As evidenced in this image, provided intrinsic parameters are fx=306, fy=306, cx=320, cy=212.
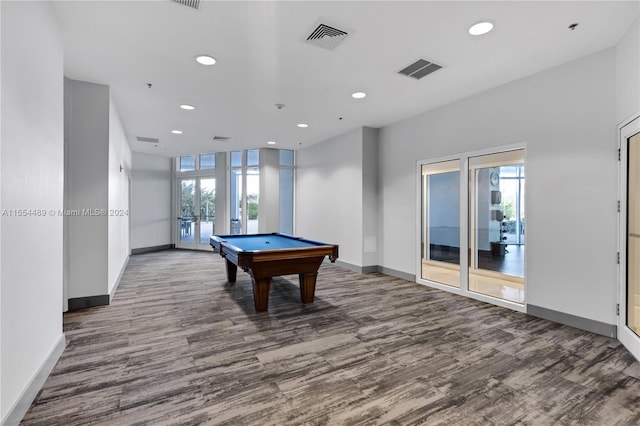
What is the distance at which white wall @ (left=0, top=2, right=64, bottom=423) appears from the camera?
174 centimetres

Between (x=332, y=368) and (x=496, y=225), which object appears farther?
(x=496, y=225)

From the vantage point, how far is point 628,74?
9.18 feet

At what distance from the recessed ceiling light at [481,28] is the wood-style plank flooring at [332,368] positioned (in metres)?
2.91

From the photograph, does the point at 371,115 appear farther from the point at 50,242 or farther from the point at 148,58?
the point at 50,242

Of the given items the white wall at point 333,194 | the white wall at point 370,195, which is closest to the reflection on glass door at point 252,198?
the white wall at point 333,194

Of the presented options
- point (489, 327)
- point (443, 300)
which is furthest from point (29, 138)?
point (443, 300)

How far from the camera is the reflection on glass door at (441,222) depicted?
4.98 meters

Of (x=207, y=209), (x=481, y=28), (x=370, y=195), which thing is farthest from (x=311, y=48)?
(x=207, y=209)

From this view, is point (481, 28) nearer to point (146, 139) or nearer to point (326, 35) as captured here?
point (326, 35)

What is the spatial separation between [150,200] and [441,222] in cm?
807

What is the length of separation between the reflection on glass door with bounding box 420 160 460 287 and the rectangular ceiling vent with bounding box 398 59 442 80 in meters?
1.71

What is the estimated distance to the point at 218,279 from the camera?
5.59 metres

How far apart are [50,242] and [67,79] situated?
99.6 inches

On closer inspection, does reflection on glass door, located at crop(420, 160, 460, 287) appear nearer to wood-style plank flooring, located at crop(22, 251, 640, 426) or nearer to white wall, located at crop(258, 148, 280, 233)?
wood-style plank flooring, located at crop(22, 251, 640, 426)
